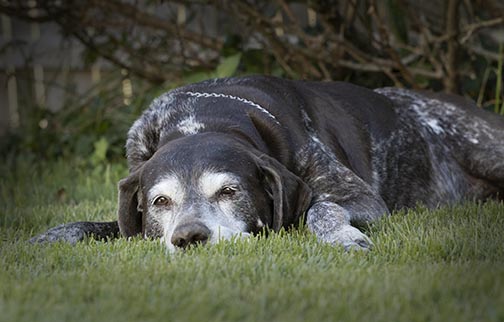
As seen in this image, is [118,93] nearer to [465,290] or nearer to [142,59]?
[142,59]

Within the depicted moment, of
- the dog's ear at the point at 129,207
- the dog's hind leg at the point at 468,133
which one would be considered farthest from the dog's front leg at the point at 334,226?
the dog's hind leg at the point at 468,133

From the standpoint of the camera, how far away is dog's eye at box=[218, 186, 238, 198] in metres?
4.06

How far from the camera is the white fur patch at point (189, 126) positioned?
181 inches

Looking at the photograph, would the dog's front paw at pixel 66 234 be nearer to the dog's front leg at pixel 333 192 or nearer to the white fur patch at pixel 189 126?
the white fur patch at pixel 189 126

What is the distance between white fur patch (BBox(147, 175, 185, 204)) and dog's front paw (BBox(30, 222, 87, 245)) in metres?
0.52

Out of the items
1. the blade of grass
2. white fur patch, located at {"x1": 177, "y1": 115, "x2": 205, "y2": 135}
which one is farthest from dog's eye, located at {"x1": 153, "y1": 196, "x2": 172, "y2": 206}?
the blade of grass

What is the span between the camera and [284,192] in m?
4.30

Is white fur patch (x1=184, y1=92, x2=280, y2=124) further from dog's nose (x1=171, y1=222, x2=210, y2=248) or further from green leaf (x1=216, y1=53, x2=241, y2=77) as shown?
green leaf (x1=216, y1=53, x2=241, y2=77)

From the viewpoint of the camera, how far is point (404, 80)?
25.0 feet

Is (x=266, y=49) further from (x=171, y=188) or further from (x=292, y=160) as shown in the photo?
(x=171, y=188)

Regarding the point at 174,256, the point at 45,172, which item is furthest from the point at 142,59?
the point at 174,256

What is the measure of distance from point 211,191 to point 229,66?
3460 mm

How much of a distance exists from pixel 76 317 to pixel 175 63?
5.92 meters

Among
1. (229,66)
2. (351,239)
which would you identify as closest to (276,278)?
(351,239)
